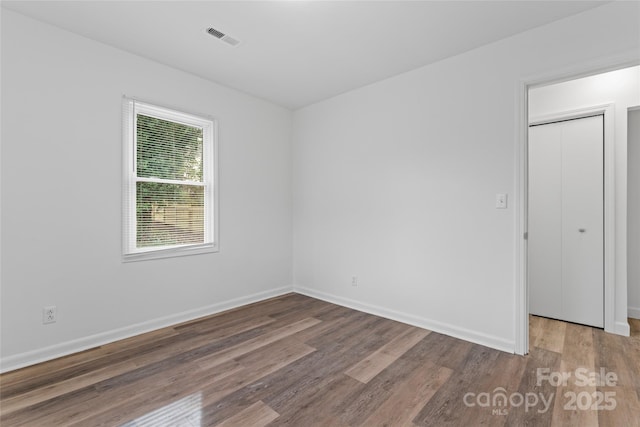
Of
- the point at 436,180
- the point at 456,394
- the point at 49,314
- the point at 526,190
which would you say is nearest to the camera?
the point at 456,394

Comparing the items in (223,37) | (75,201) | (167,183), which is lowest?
(75,201)

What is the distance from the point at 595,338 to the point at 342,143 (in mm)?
3230

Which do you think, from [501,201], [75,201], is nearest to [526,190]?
[501,201]

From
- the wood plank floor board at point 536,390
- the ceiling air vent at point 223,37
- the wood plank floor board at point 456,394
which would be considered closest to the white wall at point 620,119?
the wood plank floor board at point 536,390

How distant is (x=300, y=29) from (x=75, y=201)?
2366 mm

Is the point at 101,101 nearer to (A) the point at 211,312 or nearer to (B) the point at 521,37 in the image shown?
(A) the point at 211,312

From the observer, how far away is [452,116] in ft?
9.55

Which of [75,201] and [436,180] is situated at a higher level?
[436,180]

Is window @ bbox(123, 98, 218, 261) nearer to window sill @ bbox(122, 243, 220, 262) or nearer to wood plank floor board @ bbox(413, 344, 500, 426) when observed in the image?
window sill @ bbox(122, 243, 220, 262)

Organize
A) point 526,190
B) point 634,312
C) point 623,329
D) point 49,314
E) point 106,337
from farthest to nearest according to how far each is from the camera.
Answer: point 634,312, point 623,329, point 106,337, point 526,190, point 49,314

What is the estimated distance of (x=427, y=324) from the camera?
3.08m

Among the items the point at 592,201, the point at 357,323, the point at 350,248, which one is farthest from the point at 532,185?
the point at 357,323

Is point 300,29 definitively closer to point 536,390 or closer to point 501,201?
point 501,201

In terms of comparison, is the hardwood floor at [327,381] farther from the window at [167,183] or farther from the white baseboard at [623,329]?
the window at [167,183]
